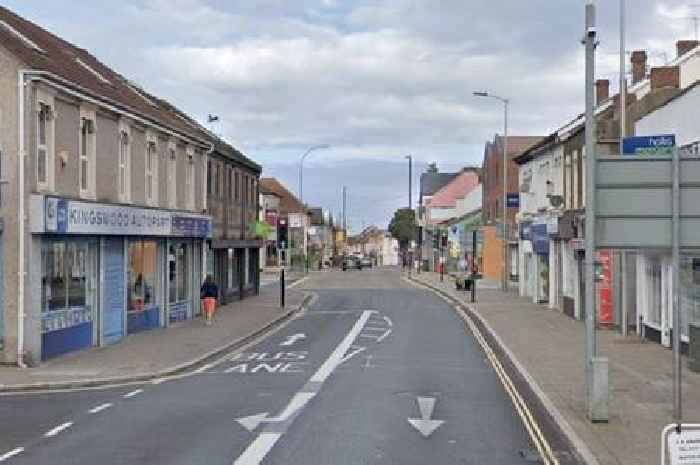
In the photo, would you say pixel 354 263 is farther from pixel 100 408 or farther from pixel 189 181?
pixel 100 408

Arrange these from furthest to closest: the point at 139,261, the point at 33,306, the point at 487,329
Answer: the point at 487,329
the point at 139,261
the point at 33,306

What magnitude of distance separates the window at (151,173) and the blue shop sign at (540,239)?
17481 mm

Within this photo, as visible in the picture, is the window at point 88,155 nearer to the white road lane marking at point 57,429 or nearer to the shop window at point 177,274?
the shop window at point 177,274

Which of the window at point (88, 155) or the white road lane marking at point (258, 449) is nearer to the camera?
the white road lane marking at point (258, 449)

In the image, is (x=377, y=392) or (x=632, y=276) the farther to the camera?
(x=632, y=276)

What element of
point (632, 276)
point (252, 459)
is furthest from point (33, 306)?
point (632, 276)

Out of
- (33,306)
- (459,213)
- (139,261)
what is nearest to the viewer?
(33,306)

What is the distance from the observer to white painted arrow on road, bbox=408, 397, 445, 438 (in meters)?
14.3

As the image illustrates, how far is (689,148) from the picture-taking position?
23.2 m

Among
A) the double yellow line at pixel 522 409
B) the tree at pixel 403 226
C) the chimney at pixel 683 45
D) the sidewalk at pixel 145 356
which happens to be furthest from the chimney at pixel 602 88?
the tree at pixel 403 226

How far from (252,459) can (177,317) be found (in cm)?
2269

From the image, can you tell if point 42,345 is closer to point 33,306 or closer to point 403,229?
point 33,306

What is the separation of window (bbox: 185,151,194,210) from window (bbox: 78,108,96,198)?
995cm

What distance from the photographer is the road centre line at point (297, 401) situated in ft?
40.3
